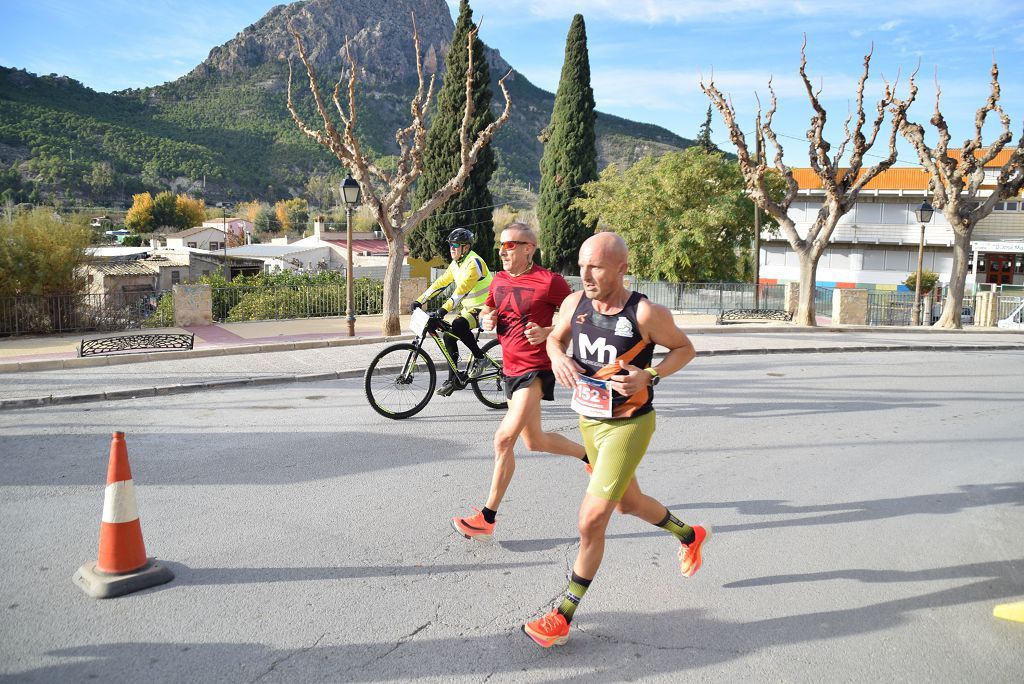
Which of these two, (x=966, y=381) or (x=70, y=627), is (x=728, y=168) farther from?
(x=70, y=627)

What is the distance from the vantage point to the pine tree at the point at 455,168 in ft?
120

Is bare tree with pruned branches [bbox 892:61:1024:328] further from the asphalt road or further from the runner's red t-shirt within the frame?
the runner's red t-shirt

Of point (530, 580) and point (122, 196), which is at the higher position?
point (122, 196)

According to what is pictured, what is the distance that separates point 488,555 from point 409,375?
398 cm

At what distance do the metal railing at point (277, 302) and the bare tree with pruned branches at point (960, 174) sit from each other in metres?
17.6

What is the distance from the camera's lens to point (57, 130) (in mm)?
84938

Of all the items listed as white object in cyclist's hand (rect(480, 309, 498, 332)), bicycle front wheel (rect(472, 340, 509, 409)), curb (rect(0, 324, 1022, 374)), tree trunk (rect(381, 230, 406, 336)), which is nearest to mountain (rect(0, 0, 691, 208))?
curb (rect(0, 324, 1022, 374))

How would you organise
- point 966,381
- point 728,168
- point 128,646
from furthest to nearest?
point 728,168
point 966,381
point 128,646

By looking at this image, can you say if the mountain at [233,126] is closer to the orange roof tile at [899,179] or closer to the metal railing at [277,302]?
the orange roof tile at [899,179]

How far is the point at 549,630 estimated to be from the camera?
3.67m

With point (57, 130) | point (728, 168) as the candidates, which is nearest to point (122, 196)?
point (57, 130)

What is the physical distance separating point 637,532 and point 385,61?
148501 millimetres

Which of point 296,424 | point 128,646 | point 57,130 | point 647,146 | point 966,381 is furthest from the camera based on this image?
point 647,146

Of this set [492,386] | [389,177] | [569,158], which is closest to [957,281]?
[389,177]
